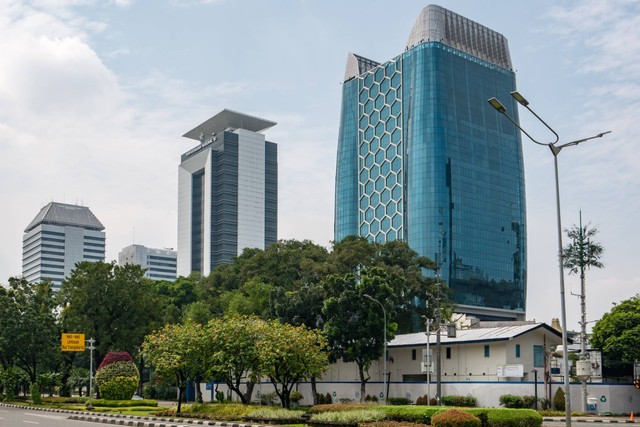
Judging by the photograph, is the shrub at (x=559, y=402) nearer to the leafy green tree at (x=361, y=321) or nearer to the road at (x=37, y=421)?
the leafy green tree at (x=361, y=321)

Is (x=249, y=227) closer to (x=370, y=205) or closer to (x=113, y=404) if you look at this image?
(x=370, y=205)

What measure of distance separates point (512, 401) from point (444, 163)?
9423cm

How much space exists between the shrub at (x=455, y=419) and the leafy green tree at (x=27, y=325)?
5152cm

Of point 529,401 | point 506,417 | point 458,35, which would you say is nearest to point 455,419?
point 506,417

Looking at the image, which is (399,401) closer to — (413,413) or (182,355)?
(182,355)

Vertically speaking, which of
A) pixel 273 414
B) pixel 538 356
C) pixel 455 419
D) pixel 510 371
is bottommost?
pixel 273 414

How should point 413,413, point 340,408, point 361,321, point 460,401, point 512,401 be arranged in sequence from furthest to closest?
point 361,321 < point 460,401 < point 512,401 < point 340,408 < point 413,413

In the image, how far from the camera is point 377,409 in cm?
3588

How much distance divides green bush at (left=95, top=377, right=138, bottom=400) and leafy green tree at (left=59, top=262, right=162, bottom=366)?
1251 centimetres

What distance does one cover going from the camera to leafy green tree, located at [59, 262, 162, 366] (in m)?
72.1

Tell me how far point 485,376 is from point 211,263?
484 feet

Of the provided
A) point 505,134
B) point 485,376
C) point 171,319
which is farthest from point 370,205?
point 485,376

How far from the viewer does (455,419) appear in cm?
2948

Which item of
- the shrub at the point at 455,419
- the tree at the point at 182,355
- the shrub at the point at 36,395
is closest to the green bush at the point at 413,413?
the shrub at the point at 455,419
